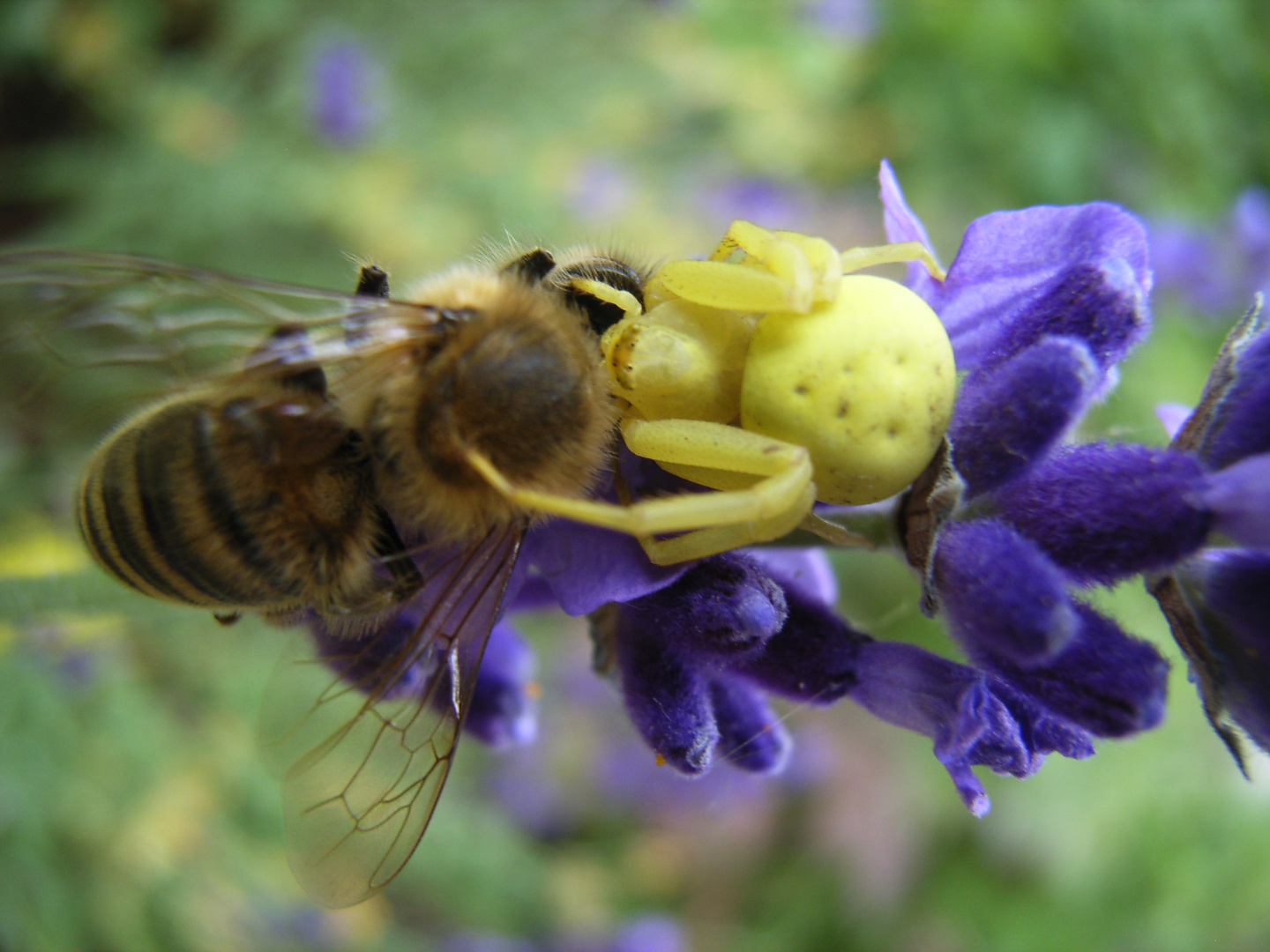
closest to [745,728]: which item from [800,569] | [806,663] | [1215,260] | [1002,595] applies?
[806,663]

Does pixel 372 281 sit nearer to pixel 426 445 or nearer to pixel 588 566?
pixel 426 445

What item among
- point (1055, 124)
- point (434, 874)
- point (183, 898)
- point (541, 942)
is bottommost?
point (541, 942)

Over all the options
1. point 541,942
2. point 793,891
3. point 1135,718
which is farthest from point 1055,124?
point 1135,718

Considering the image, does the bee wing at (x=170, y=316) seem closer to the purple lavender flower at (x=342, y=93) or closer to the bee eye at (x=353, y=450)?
the bee eye at (x=353, y=450)

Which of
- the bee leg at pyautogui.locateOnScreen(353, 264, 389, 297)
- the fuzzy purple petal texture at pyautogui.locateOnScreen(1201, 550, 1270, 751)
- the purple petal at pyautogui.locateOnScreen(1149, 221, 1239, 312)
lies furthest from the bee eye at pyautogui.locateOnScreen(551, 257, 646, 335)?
the purple petal at pyautogui.locateOnScreen(1149, 221, 1239, 312)

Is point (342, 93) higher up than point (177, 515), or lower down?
lower down

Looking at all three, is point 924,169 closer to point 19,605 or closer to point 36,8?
point 36,8
